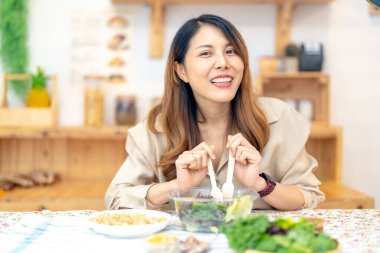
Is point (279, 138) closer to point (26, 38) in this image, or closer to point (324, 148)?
point (324, 148)

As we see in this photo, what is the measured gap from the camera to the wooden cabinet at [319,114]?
284 cm

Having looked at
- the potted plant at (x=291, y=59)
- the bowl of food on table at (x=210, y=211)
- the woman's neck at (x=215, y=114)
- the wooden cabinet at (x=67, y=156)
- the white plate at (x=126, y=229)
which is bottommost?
the wooden cabinet at (x=67, y=156)

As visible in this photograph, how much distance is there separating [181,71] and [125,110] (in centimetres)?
110

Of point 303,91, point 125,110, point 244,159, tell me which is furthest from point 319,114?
point 244,159

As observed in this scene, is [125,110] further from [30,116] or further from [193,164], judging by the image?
[193,164]

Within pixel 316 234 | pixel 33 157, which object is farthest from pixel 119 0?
pixel 316 234

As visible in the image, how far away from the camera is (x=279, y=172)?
6.08 feet

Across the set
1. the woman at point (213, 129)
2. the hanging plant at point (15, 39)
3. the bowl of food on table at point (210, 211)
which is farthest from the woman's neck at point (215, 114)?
the hanging plant at point (15, 39)

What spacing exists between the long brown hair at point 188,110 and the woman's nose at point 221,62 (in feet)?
0.22

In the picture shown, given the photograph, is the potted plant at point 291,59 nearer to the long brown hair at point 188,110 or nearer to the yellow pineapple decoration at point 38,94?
the long brown hair at point 188,110

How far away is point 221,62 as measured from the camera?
1.69m

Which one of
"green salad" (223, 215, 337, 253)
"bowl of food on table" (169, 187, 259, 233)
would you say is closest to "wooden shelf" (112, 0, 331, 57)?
"bowl of food on table" (169, 187, 259, 233)

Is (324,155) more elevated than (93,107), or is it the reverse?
(93,107)

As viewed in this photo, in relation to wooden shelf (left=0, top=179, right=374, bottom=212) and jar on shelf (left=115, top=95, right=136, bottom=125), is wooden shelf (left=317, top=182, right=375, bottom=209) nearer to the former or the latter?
wooden shelf (left=0, top=179, right=374, bottom=212)
